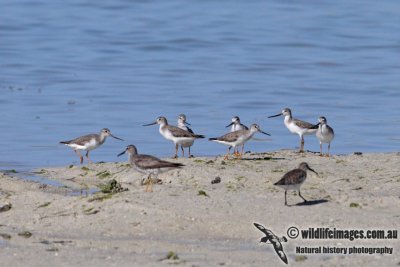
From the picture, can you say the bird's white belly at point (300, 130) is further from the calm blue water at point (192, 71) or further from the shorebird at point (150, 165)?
the shorebird at point (150, 165)

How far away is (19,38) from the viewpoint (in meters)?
38.0

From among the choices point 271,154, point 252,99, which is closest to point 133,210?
point 271,154

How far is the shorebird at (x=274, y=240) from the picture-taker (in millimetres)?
11775

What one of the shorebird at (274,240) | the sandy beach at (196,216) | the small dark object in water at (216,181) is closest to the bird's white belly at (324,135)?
the sandy beach at (196,216)

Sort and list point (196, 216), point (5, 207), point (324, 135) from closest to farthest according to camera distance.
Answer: point (196, 216)
point (5, 207)
point (324, 135)

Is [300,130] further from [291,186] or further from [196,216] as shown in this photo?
[196,216]

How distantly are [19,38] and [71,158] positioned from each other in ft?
61.1

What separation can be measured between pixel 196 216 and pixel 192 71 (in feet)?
60.6

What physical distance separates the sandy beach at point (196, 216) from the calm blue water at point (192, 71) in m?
4.34

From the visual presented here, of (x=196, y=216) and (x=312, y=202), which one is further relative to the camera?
(x=312, y=202)

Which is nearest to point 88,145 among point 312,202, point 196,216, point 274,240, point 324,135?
point 324,135

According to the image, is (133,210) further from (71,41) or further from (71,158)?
(71,41)

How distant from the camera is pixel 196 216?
13.2m

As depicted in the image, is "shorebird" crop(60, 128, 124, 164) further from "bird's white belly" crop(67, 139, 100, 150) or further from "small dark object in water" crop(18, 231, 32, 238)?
"small dark object in water" crop(18, 231, 32, 238)
